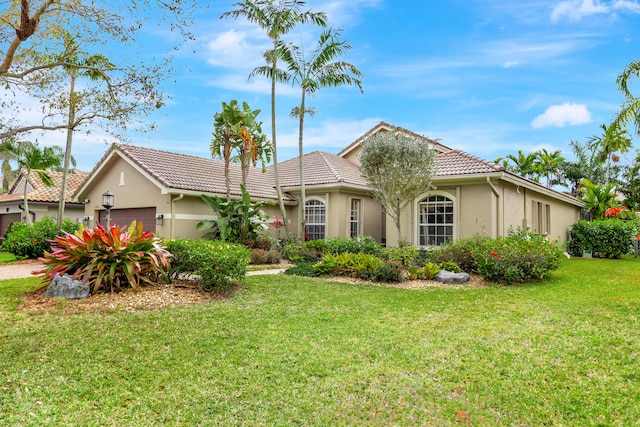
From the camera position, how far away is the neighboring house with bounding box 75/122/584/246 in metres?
14.5

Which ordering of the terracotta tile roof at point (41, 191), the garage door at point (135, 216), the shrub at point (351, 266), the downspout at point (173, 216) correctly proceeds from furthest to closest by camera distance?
1. the terracotta tile roof at point (41, 191)
2. the garage door at point (135, 216)
3. the downspout at point (173, 216)
4. the shrub at point (351, 266)

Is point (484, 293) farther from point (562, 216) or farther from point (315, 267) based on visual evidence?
point (562, 216)

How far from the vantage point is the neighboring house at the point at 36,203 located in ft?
79.9

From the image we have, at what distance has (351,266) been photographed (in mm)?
11547

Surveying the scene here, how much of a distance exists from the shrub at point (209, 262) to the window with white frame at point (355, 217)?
9.22 m

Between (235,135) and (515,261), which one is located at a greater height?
(235,135)

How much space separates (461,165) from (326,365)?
11.9m

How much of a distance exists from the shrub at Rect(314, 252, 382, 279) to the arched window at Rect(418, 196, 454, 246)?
439 centimetres

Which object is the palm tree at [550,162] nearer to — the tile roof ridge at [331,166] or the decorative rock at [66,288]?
the tile roof ridge at [331,166]

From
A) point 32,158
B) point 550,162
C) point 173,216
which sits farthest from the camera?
point 550,162

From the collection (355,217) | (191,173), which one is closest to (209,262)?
(191,173)

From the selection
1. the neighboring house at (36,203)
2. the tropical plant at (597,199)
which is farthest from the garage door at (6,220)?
the tropical plant at (597,199)

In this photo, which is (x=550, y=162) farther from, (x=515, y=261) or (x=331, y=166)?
(x=515, y=261)

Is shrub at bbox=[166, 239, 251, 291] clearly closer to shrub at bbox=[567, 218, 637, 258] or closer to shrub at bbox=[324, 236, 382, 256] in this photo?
shrub at bbox=[324, 236, 382, 256]
